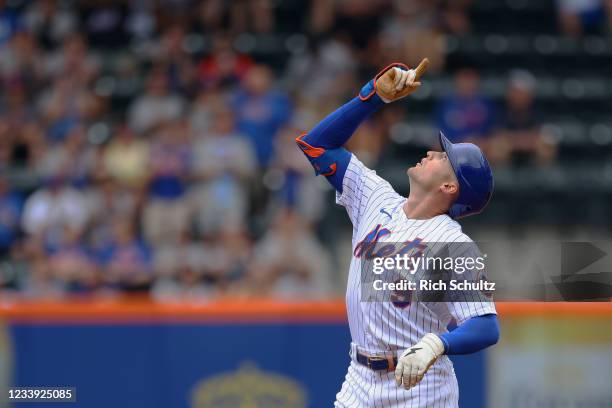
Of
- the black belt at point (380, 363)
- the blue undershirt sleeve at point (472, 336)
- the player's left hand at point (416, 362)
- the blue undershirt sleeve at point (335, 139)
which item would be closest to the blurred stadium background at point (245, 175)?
the blue undershirt sleeve at point (335, 139)

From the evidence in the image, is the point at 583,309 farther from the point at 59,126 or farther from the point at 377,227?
the point at 59,126

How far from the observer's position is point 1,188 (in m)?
9.38

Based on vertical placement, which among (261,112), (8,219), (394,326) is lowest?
(394,326)

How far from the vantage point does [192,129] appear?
31.7ft

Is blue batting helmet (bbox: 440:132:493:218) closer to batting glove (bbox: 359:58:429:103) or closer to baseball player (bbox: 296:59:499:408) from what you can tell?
baseball player (bbox: 296:59:499:408)

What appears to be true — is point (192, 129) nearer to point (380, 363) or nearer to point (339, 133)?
point (339, 133)

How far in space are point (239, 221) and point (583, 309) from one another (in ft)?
11.3

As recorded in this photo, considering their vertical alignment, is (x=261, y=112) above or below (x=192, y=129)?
above

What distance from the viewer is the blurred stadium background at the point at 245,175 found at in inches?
260

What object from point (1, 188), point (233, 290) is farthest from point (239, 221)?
point (1, 188)

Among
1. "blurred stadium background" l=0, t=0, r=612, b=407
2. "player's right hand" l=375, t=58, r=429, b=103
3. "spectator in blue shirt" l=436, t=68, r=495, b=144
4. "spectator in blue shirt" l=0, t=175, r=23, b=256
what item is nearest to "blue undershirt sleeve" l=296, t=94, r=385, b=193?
"player's right hand" l=375, t=58, r=429, b=103

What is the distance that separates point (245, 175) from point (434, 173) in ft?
16.2

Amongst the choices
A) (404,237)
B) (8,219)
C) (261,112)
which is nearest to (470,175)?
(404,237)

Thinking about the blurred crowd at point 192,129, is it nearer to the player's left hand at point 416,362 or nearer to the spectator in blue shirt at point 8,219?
the spectator in blue shirt at point 8,219
